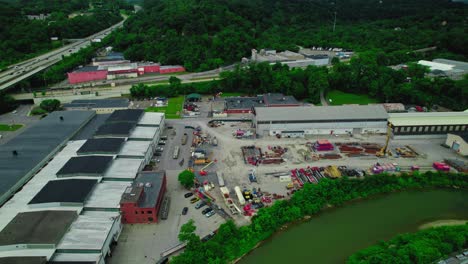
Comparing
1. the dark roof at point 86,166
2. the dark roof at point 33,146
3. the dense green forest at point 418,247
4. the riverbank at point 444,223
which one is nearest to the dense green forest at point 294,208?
the riverbank at point 444,223

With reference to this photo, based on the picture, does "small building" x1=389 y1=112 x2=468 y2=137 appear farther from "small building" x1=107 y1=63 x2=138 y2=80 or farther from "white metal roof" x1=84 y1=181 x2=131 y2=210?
"small building" x1=107 y1=63 x2=138 y2=80

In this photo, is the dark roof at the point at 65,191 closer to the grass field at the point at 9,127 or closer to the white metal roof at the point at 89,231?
the white metal roof at the point at 89,231

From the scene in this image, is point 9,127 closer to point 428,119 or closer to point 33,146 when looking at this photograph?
point 33,146

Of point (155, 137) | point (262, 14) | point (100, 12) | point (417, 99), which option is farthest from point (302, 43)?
point (100, 12)

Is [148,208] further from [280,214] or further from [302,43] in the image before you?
[302,43]

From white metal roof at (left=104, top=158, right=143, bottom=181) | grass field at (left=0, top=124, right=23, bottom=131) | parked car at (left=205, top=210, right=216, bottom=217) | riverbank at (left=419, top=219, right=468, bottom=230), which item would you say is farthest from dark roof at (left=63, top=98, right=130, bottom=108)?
riverbank at (left=419, top=219, right=468, bottom=230)
